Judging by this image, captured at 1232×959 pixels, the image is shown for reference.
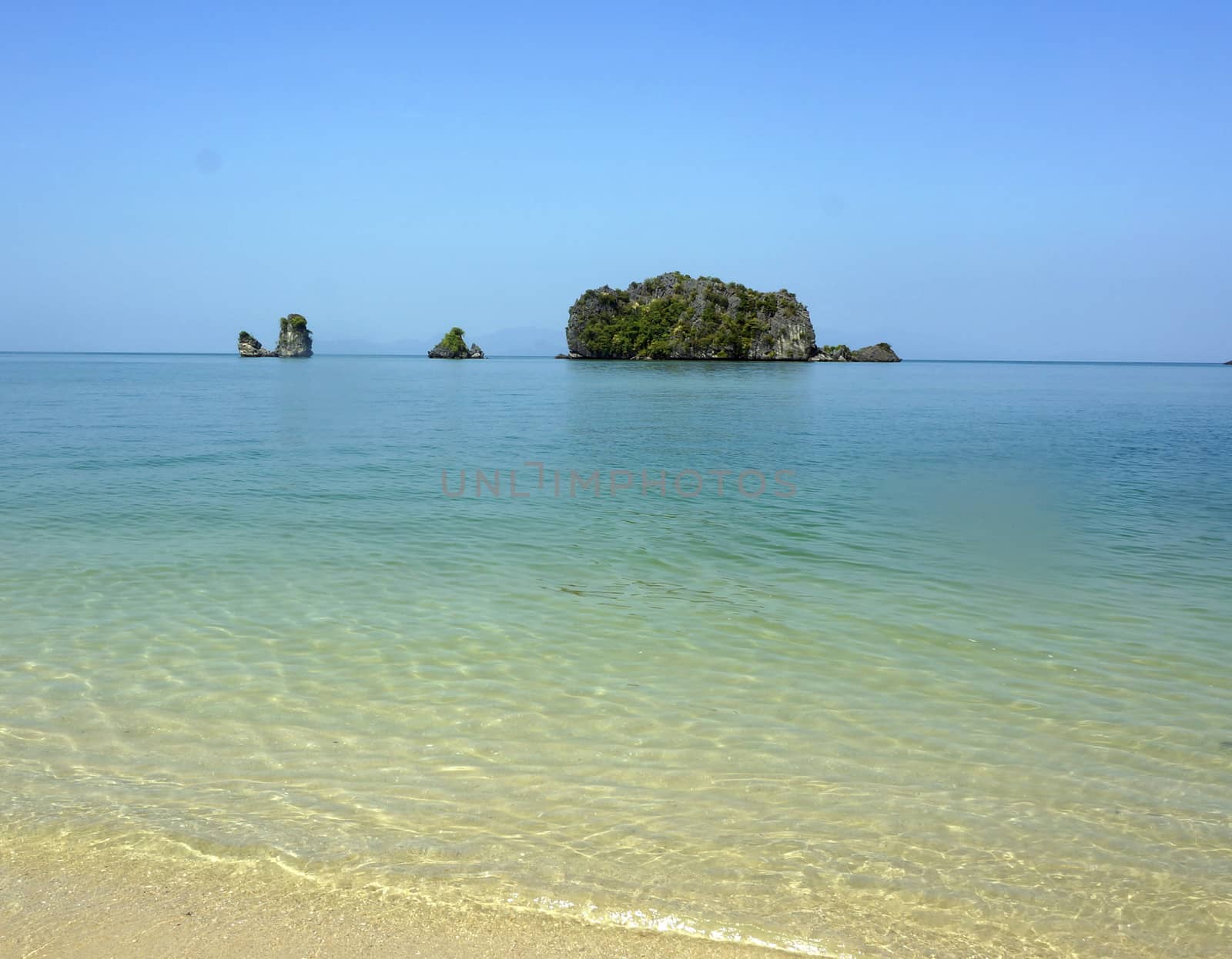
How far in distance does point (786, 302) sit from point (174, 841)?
179 meters

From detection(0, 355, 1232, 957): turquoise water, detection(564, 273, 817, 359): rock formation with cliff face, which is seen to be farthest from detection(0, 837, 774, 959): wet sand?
detection(564, 273, 817, 359): rock formation with cliff face

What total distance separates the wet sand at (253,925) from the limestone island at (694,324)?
171704mm

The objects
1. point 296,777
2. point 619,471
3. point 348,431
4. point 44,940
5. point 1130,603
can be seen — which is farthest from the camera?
point 348,431

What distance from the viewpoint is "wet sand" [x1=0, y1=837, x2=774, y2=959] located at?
388cm

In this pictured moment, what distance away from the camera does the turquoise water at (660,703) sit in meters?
4.64

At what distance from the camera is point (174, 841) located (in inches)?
191

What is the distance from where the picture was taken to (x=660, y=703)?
7.12m

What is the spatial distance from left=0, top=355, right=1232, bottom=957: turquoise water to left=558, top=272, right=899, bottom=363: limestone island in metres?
158

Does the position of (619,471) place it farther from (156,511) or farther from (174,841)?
(174,841)

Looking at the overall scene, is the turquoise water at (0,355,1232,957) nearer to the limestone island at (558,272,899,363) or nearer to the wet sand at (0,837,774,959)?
the wet sand at (0,837,774,959)

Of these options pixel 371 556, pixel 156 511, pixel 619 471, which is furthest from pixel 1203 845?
pixel 619 471

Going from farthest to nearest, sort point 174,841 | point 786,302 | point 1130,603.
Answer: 1. point 786,302
2. point 1130,603
3. point 174,841

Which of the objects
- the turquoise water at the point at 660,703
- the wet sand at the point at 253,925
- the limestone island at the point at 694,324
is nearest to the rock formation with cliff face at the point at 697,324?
the limestone island at the point at 694,324

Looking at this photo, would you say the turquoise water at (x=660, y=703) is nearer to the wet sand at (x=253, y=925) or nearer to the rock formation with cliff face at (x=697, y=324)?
the wet sand at (x=253, y=925)
